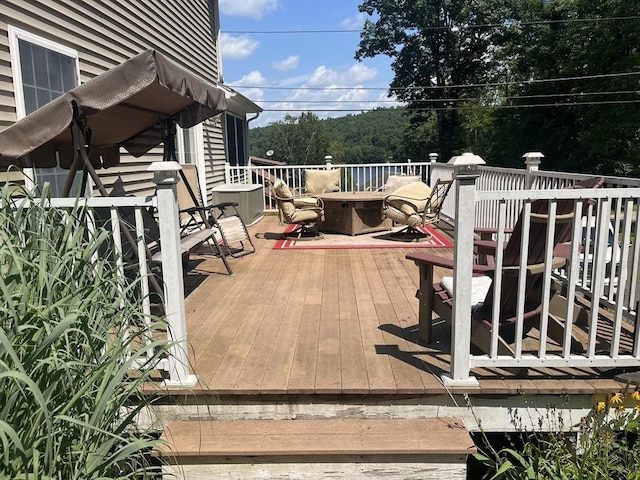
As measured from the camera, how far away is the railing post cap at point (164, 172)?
2303 mm

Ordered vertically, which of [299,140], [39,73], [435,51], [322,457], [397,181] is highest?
[435,51]

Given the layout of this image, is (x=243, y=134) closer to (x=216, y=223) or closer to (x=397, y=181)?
(x=397, y=181)

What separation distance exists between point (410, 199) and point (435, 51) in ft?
82.8

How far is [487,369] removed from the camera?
2.62 m

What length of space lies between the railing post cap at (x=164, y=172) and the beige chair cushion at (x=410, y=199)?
461 centimetres

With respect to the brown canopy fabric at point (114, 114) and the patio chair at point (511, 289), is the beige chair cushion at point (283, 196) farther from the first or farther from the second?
the patio chair at point (511, 289)

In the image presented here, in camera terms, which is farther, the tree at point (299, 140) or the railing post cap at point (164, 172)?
the tree at point (299, 140)

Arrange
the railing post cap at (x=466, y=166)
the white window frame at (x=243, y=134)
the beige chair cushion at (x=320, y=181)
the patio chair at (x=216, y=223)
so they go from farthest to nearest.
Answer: the white window frame at (x=243, y=134), the beige chair cushion at (x=320, y=181), the patio chair at (x=216, y=223), the railing post cap at (x=466, y=166)

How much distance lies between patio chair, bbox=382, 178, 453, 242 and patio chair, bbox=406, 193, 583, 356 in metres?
3.54

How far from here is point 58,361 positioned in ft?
4.56

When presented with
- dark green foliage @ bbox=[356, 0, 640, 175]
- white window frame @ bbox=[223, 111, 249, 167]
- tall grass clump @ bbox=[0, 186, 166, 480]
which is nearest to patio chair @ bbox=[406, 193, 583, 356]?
tall grass clump @ bbox=[0, 186, 166, 480]

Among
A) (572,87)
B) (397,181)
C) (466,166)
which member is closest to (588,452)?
(466,166)

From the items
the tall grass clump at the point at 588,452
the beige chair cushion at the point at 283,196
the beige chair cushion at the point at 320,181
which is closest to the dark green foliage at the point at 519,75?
the beige chair cushion at the point at 320,181

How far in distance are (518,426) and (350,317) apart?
139cm
